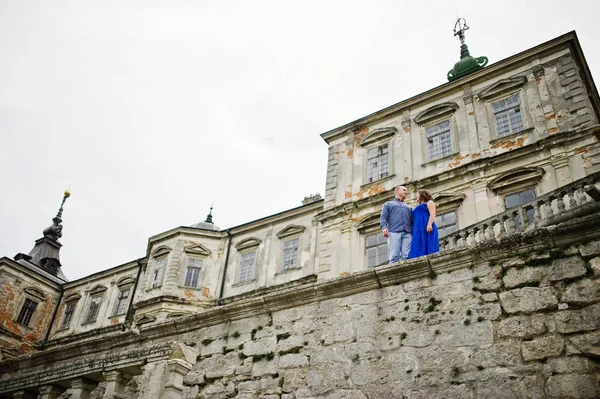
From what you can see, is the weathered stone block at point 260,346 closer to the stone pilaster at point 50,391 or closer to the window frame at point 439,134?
the stone pilaster at point 50,391

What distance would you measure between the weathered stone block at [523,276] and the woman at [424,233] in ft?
7.08

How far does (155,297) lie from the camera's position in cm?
2534

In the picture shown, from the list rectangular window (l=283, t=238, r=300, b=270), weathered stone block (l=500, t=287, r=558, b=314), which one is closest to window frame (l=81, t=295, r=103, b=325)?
rectangular window (l=283, t=238, r=300, b=270)

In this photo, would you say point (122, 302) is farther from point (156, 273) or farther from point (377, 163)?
point (377, 163)

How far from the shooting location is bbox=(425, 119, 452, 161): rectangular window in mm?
18344

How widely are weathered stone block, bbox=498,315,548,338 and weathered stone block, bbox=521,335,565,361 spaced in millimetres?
83

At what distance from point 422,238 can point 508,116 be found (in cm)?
1166

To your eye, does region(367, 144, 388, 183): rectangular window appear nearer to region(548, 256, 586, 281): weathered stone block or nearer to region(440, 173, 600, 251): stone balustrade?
region(440, 173, 600, 251): stone balustrade

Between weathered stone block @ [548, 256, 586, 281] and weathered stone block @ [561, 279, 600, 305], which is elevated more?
A: weathered stone block @ [548, 256, 586, 281]

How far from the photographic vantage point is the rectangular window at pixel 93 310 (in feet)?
101

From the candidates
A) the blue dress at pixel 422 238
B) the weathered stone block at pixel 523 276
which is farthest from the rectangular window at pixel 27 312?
the weathered stone block at pixel 523 276

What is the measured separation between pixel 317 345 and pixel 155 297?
820 inches

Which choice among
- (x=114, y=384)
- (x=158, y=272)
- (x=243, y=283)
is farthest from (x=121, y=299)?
(x=114, y=384)

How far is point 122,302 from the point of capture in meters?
29.9
